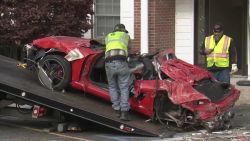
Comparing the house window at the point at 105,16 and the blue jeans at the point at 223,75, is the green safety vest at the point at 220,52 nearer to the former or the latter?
the blue jeans at the point at 223,75

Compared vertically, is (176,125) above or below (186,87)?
below

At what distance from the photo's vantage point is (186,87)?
30.8 ft

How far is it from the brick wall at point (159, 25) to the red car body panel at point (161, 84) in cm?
486

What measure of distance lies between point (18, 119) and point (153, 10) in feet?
17.5

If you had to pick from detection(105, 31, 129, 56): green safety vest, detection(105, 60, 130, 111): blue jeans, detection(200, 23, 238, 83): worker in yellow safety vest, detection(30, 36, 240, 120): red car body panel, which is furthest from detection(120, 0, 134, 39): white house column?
detection(105, 60, 130, 111): blue jeans

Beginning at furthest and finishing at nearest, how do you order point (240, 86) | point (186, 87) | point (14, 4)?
point (240, 86) < point (14, 4) < point (186, 87)

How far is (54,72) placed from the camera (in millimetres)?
9953

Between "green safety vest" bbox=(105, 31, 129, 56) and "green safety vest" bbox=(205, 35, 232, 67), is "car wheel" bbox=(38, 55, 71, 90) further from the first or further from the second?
"green safety vest" bbox=(205, 35, 232, 67)

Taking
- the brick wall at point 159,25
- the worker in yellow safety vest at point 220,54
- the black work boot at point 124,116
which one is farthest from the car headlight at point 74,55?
the brick wall at point 159,25

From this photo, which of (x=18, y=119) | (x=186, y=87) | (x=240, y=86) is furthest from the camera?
(x=240, y=86)

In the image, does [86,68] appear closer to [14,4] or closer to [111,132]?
[111,132]

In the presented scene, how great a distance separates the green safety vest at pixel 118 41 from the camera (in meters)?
9.64

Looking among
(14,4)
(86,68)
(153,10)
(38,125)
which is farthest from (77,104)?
(153,10)

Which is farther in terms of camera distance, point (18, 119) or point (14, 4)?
point (14, 4)
